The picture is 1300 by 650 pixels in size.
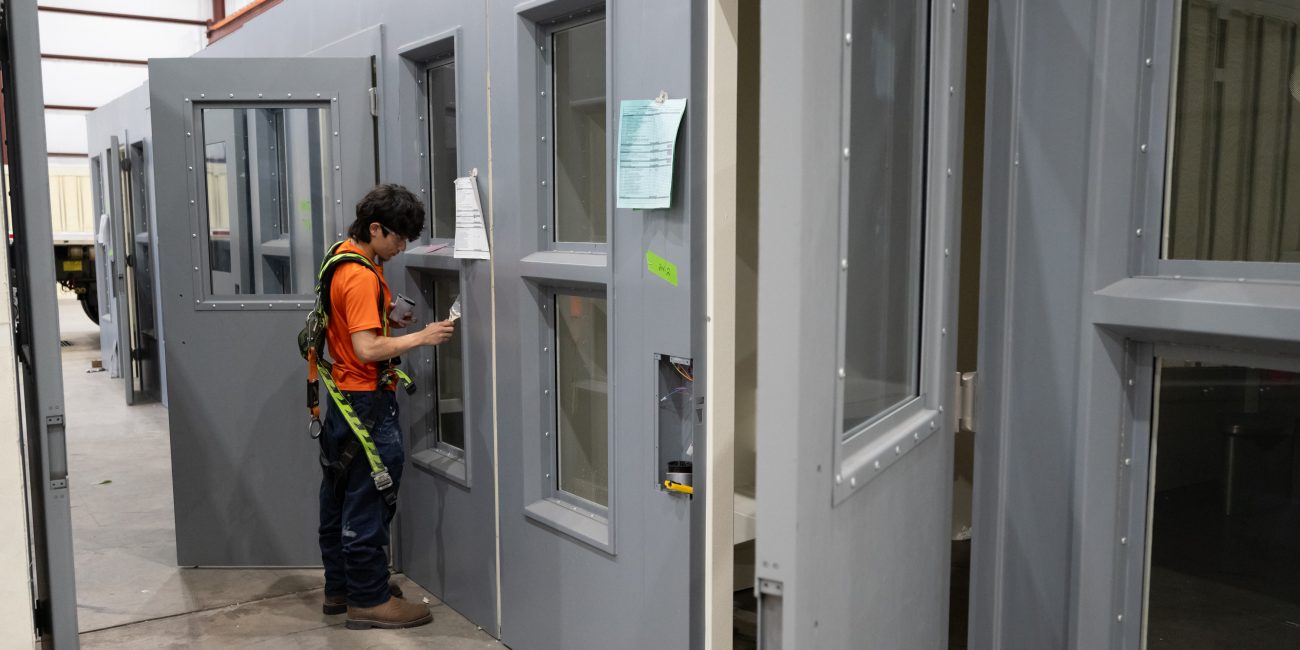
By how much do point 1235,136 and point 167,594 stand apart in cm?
433

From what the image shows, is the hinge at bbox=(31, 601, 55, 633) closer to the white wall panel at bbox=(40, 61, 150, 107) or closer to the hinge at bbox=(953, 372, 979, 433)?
the hinge at bbox=(953, 372, 979, 433)

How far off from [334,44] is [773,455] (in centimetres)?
390

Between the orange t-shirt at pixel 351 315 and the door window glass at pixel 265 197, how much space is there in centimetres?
89

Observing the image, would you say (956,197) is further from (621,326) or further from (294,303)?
(294,303)

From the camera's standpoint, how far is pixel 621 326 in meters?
2.88

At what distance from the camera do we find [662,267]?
270 centimetres

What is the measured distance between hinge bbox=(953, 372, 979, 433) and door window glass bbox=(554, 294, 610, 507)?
1331 mm

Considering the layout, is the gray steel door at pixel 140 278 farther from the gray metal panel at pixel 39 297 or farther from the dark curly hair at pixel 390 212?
the gray metal panel at pixel 39 297

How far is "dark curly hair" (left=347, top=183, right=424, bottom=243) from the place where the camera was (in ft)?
11.8

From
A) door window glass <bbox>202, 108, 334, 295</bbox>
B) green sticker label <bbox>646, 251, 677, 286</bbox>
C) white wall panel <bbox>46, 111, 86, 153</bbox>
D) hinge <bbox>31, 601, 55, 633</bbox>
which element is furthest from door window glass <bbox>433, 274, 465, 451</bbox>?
white wall panel <bbox>46, 111, 86, 153</bbox>

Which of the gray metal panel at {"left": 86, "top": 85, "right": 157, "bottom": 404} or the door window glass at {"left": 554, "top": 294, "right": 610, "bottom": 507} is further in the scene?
the gray metal panel at {"left": 86, "top": 85, "right": 157, "bottom": 404}

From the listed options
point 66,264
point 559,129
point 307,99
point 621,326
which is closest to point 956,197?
point 621,326

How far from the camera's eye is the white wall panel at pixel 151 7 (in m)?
15.1

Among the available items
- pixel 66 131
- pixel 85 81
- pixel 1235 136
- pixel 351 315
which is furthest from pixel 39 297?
pixel 66 131
